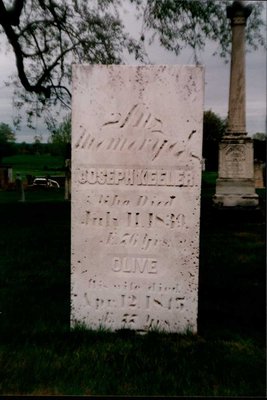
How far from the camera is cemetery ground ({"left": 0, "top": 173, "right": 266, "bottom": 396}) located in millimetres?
3182

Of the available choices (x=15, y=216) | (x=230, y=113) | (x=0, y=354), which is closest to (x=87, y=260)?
(x=0, y=354)

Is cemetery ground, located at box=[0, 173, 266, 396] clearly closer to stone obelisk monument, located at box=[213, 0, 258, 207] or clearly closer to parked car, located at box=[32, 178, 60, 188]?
stone obelisk monument, located at box=[213, 0, 258, 207]

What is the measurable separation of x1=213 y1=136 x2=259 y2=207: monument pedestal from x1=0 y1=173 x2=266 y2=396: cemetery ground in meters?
5.99

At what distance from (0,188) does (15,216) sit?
20.3 ft

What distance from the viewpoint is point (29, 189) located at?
16719 mm

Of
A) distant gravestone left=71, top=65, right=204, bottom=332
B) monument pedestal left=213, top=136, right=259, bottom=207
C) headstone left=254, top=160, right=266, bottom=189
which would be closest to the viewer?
distant gravestone left=71, top=65, right=204, bottom=332

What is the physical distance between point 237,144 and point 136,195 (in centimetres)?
923

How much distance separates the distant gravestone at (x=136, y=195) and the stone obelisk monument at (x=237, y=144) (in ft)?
28.5

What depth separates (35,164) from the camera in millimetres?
13281

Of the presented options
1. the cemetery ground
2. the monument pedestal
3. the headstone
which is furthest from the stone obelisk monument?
the headstone

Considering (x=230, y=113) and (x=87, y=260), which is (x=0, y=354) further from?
(x=230, y=113)

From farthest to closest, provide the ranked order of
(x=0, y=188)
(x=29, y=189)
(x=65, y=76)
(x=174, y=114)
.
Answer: (x=0, y=188)
(x=29, y=189)
(x=65, y=76)
(x=174, y=114)

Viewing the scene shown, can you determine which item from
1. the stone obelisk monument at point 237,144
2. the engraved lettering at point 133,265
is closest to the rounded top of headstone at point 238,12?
the stone obelisk monument at point 237,144

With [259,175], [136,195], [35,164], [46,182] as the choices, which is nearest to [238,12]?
[35,164]
